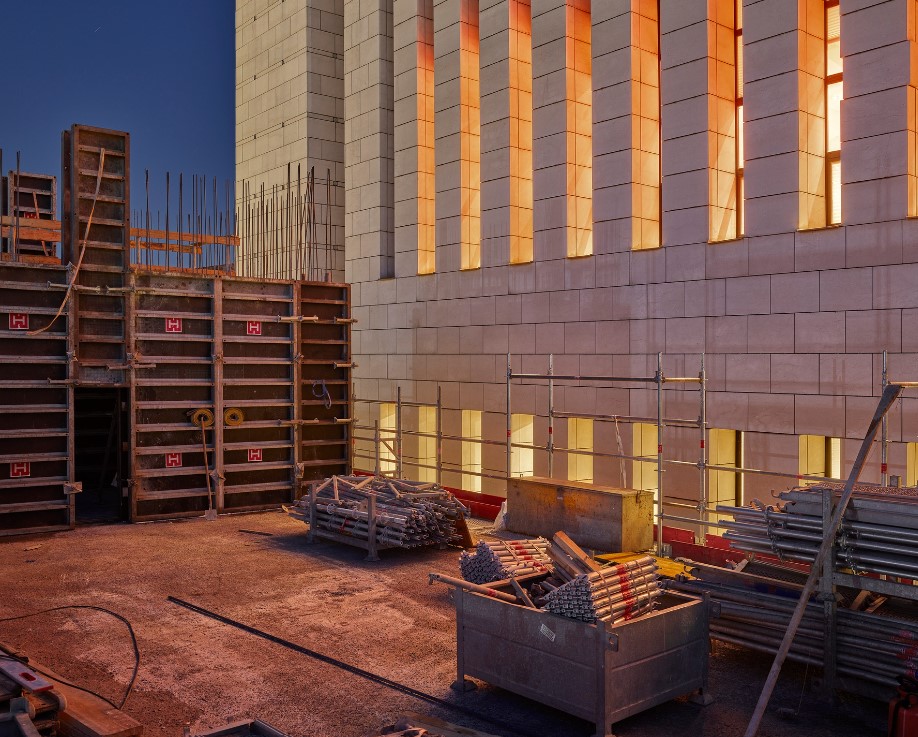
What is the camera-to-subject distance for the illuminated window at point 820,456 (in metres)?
15.4

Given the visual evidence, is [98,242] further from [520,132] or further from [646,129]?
[646,129]

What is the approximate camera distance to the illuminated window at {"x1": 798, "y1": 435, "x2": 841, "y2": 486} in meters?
15.4

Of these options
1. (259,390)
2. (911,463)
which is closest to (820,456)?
(911,463)

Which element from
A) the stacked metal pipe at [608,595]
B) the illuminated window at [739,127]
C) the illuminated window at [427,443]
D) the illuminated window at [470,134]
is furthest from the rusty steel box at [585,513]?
the illuminated window at [427,443]

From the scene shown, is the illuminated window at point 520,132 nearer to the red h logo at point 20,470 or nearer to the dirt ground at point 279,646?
the dirt ground at point 279,646

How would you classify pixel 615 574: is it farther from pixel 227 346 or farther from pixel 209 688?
pixel 227 346

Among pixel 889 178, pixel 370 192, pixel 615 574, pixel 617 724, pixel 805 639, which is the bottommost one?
pixel 617 724

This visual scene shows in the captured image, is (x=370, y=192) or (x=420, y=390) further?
(x=370, y=192)

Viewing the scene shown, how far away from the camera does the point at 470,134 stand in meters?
22.2

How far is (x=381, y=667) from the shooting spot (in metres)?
9.41

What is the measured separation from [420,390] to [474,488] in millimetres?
2949

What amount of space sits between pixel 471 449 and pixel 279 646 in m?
12.8

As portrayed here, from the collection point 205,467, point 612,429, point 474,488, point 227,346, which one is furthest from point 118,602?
point 474,488

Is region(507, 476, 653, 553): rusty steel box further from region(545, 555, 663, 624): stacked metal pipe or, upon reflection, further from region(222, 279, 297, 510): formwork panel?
region(222, 279, 297, 510): formwork panel
